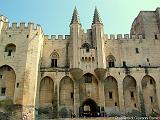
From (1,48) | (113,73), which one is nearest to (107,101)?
(113,73)

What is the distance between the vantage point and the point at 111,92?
128ft

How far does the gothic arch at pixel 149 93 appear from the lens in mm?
38125

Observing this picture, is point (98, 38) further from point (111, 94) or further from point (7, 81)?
point (7, 81)

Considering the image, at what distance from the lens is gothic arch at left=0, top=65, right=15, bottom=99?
3497 cm

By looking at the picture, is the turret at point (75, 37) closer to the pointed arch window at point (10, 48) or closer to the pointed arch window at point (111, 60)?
the pointed arch window at point (111, 60)

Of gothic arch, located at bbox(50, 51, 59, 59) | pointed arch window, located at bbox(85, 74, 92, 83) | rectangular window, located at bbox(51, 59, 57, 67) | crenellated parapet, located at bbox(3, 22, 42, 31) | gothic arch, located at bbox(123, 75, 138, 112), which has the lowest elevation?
gothic arch, located at bbox(123, 75, 138, 112)

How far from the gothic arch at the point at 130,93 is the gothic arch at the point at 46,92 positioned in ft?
34.3

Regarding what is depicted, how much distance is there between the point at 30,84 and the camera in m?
34.4

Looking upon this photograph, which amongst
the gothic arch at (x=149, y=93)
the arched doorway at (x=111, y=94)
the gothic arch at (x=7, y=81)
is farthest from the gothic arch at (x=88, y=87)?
the gothic arch at (x=7, y=81)

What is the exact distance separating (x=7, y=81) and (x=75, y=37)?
38.0ft

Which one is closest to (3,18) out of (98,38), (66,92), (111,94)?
(66,92)

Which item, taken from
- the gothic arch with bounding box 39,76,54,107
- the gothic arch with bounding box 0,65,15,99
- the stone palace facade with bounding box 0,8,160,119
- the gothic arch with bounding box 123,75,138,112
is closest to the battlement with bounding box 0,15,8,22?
the stone palace facade with bounding box 0,8,160,119

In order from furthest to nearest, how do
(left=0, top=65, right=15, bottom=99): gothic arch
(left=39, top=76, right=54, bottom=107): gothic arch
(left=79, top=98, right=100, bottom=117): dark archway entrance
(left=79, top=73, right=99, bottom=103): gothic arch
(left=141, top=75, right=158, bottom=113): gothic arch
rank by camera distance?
(left=141, top=75, right=158, bottom=113): gothic arch < (left=79, top=73, right=99, bottom=103): gothic arch < (left=39, top=76, right=54, bottom=107): gothic arch < (left=79, top=98, right=100, bottom=117): dark archway entrance < (left=0, top=65, right=15, bottom=99): gothic arch

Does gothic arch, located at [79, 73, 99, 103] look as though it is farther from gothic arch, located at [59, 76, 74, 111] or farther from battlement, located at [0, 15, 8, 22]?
battlement, located at [0, 15, 8, 22]
